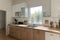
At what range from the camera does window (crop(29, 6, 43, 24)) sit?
4600mm

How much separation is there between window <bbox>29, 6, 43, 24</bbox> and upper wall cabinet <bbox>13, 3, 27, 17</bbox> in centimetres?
58

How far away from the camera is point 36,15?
4.82 m

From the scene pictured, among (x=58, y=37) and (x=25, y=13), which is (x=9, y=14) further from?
(x=58, y=37)

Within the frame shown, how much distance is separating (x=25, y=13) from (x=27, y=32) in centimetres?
165

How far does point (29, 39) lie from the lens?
3.94m

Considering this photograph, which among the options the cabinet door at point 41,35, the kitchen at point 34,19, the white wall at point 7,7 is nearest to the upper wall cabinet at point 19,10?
the kitchen at point 34,19

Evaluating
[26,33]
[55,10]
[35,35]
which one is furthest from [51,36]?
[26,33]

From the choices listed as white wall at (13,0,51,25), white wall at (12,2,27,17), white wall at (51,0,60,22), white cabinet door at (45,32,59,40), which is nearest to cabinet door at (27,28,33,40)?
white cabinet door at (45,32,59,40)

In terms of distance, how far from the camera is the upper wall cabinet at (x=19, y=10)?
5.40 metres

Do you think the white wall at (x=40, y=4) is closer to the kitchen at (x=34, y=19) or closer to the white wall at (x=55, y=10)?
the kitchen at (x=34, y=19)

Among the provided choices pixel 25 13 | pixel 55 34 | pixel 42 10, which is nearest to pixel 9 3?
pixel 25 13

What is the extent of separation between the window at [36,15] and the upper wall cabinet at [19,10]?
58cm

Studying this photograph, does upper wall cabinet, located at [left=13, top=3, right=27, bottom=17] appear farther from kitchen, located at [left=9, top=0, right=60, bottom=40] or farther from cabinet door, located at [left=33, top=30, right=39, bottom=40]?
cabinet door, located at [left=33, top=30, right=39, bottom=40]

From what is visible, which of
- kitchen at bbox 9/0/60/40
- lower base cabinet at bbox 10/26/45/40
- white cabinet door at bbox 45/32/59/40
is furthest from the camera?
lower base cabinet at bbox 10/26/45/40
